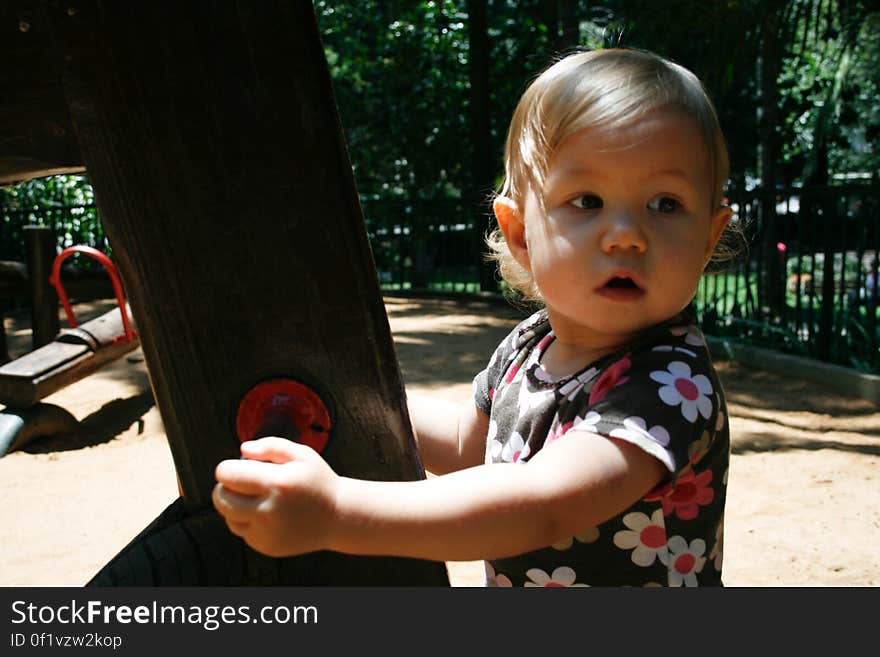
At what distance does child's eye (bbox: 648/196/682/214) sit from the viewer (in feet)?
3.68

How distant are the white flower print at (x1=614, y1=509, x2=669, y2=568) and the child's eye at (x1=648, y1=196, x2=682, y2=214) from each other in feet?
1.29

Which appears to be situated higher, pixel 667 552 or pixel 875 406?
pixel 667 552

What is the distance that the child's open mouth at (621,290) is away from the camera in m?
1.13

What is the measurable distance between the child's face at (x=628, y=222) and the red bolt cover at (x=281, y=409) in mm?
416

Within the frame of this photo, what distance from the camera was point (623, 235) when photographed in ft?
3.57

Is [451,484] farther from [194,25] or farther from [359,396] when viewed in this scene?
[194,25]

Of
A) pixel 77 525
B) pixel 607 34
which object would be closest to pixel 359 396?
pixel 607 34

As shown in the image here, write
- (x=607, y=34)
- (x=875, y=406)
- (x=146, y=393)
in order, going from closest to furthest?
(x=607, y=34)
(x=875, y=406)
(x=146, y=393)

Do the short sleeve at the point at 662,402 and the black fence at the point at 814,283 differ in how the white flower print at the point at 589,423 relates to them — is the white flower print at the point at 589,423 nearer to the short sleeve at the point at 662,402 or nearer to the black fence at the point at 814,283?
Answer: the short sleeve at the point at 662,402

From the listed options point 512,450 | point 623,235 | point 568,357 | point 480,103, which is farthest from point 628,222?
point 480,103

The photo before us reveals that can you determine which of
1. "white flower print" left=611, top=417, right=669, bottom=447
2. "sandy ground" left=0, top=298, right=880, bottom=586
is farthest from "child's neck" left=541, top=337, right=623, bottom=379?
"sandy ground" left=0, top=298, right=880, bottom=586

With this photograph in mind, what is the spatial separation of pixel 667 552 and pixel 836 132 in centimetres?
899

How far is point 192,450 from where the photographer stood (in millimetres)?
889

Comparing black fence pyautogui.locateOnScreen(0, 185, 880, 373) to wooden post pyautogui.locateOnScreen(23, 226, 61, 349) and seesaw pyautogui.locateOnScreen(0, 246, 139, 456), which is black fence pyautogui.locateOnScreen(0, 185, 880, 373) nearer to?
seesaw pyautogui.locateOnScreen(0, 246, 139, 456)
